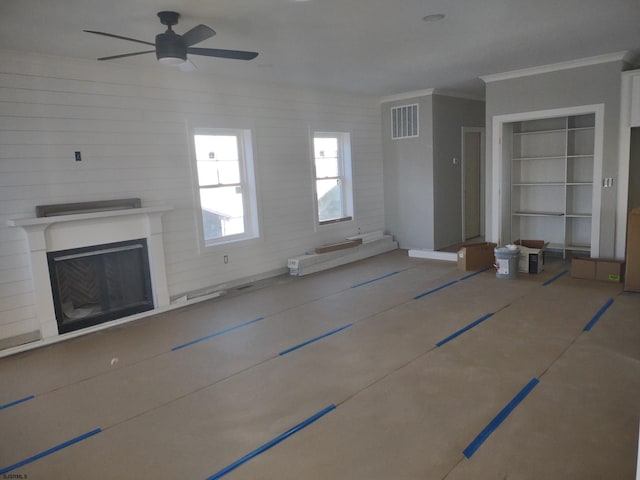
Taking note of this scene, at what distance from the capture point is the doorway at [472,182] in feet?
28.5

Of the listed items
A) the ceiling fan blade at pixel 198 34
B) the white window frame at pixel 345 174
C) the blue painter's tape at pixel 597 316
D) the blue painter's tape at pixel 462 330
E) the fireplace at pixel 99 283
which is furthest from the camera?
the white window frame at pixel 345 174

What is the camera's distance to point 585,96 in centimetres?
606

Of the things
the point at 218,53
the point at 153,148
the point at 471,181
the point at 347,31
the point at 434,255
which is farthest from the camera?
the point at 471,181

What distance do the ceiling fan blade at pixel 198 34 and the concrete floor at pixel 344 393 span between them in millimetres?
2632

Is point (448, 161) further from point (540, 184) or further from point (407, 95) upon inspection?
point (540, 184)

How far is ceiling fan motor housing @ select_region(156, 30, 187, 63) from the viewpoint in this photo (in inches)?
139

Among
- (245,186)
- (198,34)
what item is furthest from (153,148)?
(198,34)

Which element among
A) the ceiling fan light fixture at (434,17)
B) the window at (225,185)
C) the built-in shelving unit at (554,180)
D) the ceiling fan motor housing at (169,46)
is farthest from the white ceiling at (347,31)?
the built-in shelving unit at (554,180)

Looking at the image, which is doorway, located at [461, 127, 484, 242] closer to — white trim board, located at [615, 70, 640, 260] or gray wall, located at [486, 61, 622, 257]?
gray wall, located at [486, 61, 622, 257]

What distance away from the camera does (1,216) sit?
171 inches

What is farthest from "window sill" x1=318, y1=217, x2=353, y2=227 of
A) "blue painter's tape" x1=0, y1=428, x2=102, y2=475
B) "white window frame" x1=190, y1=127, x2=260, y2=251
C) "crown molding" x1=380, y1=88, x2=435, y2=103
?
"blue painter's tape" x1=0, y1=428, x2=102, y2=475

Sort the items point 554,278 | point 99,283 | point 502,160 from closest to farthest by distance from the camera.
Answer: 1. point 99,283
2. point 554,278
3. point 502,160

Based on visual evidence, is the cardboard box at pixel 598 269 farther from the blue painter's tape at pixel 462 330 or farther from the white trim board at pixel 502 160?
the blue painter's tape at pixel 462 330

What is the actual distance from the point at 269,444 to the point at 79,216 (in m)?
3.29
